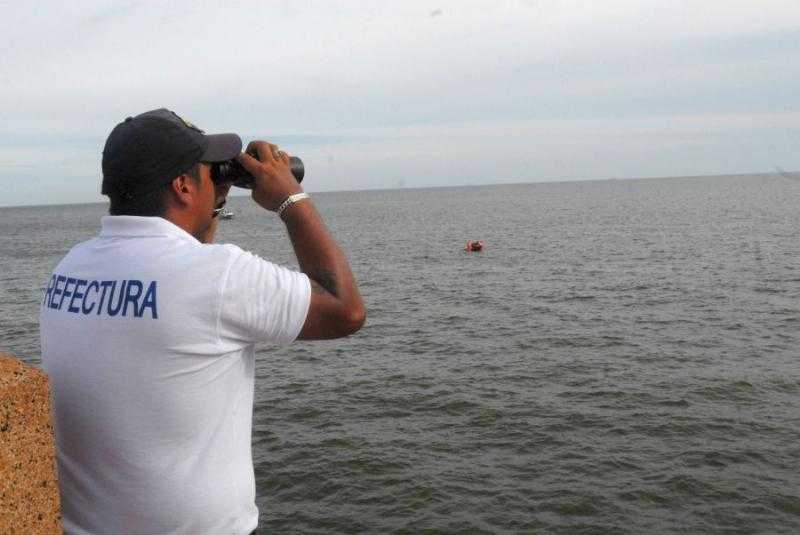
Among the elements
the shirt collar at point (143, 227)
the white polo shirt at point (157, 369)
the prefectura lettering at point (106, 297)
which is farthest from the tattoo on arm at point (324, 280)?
the prefectura lettering at point (106, 297)

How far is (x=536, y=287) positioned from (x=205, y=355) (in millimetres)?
30758

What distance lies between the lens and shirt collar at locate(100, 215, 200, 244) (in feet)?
6.94

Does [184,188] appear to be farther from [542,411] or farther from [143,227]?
[542,411]

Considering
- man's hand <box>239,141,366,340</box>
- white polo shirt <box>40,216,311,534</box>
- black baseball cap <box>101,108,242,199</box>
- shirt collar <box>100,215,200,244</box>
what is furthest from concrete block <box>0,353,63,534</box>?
man's hand <box>239,141,366,340</box>

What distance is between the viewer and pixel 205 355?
2.01 meters

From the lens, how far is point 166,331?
76.6 inches

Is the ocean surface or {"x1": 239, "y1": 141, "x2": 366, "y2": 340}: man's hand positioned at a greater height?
{"x1": 239, "y1": 141, "x2": 366, "y2": 340}: man's hand

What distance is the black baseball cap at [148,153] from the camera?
2146 mm

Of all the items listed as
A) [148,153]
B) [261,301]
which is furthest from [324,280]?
[148,153]

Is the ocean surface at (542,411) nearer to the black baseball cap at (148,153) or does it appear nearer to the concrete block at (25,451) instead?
the concrete block at (25,451)

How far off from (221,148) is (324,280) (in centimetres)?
57

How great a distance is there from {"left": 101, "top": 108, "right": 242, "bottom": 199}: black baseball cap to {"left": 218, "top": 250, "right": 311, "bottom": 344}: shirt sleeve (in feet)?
1.33

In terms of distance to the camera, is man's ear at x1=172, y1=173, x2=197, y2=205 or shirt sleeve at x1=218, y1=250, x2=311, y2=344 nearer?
shirt sleeve at x1=218, y1=250, x2=311, y2=344

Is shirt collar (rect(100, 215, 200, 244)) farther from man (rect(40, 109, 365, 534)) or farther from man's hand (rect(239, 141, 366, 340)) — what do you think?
man's hand (rect(239, 141, 366, 340))
